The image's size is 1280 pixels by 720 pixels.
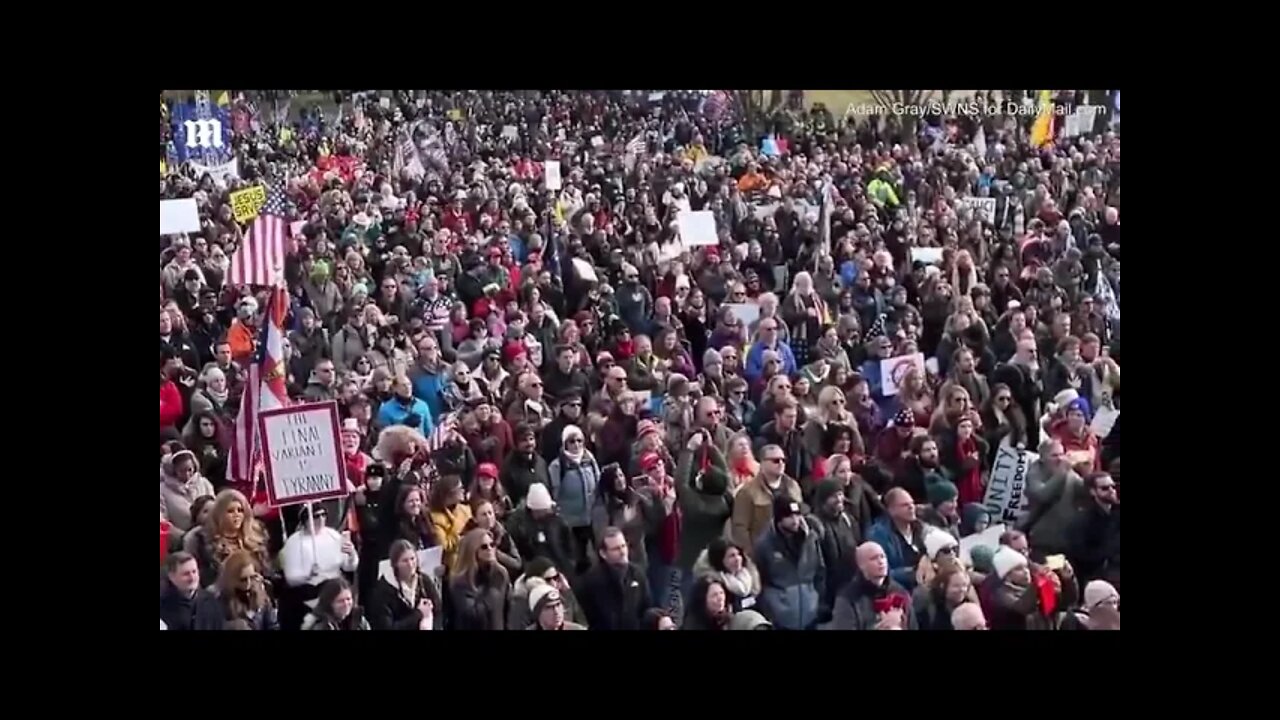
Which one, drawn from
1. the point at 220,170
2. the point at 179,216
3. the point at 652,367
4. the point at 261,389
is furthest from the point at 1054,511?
the point at 179,216

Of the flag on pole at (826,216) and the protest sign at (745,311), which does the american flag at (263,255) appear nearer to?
the protest sign at (745,311)

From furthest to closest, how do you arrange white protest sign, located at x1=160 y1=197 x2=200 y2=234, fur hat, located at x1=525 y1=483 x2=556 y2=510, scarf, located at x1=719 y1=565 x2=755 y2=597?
1. white protest sign, located at x1=160 y1=197 x2=200 y2=234
2. fur hat, located at x1=525 y1=483 x2=556 y2=510
3. scarf, located at x1=719 y1=565 x2=755 y2=597

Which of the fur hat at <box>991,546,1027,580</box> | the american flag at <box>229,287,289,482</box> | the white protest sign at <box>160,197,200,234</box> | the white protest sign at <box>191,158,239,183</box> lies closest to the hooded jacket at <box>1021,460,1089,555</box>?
the fur hat at <box>991,546,1027,580</box>

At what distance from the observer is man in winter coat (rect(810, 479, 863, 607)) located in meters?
9.65

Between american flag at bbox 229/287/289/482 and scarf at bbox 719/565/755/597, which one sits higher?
american flag at bbox 229/287/289/482

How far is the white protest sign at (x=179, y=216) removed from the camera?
32.1 feet

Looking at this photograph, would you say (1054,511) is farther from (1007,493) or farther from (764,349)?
(764,349)

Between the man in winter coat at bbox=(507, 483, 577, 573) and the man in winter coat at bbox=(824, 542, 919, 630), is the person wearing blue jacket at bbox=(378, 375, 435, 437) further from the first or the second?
the man in winter coat at bbox=(824, 542, 919, 630)

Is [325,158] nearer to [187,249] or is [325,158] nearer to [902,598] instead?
[187,249]

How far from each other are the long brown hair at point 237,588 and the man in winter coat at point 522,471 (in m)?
1.38

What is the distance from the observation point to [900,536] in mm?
9664

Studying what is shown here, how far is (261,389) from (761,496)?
8.86ft

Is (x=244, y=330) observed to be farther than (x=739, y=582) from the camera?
Yes

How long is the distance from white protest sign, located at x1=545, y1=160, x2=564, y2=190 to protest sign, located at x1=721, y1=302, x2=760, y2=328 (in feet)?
3.61
